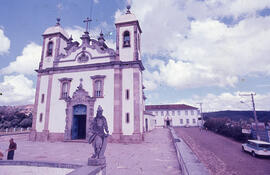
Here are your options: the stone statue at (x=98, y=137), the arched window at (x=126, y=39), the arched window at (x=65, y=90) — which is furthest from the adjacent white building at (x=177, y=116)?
the stone statue at (x=98, y=137)

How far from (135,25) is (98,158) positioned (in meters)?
16.5

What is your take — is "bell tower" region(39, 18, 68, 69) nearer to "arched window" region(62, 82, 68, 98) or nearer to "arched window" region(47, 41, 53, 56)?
"arched window" region(47, 41, 53, 56)

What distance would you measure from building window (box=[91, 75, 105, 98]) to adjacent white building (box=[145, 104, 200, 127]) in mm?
42464

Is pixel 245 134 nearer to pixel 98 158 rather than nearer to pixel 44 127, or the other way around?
pixel 98 158

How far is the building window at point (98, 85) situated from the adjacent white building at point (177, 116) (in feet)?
139

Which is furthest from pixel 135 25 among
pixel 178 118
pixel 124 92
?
pixel 178 118

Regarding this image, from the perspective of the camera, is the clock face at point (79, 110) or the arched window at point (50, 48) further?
the arched window at point (50, 48)

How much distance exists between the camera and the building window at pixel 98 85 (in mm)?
17455

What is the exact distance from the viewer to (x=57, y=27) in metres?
21.5

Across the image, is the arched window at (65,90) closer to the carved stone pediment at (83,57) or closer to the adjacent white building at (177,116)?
the carved stone pediment at (83,57)

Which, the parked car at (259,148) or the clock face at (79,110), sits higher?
the clock face at (79,110)

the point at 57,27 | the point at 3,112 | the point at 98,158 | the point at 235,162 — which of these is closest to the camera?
the point at 98,158

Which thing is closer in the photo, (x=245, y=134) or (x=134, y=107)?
(x=134, y=107)

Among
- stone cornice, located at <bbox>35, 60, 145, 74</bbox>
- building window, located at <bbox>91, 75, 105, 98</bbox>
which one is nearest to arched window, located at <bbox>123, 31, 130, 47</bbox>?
stone cornice, located at <bbox>35, 60, 145, 74</bbox>
